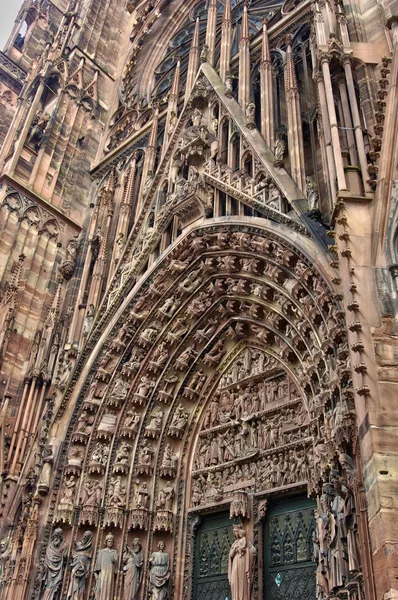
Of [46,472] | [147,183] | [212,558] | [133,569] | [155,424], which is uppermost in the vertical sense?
[147,183]

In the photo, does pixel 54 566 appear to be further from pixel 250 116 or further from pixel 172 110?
pixel 172 110

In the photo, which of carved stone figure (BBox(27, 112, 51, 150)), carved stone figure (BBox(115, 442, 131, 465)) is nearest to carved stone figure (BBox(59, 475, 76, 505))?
carved stone figure (BBox(115, 442, 131, 465))

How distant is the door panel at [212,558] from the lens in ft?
26.9

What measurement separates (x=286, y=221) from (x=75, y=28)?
1328 cm

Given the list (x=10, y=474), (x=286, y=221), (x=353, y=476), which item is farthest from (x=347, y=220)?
(x=10, y=474)

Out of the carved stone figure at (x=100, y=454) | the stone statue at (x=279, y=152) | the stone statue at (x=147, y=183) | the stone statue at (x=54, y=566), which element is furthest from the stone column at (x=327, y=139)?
the stone statue at (x=54, y=566)

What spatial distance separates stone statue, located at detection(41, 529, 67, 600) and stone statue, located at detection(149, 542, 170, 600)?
132cm

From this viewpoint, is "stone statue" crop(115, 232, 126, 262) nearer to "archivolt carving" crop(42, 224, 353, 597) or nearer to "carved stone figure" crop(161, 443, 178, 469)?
"archivolt carving" crop(42, 224, 353, 597)

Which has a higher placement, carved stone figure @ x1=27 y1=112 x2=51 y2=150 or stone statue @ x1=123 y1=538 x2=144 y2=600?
carved stone figure @ x1=27 y1=112 x2=51 y2=150

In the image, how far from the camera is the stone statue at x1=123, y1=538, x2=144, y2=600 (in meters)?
8.25

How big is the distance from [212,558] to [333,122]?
6.22 m

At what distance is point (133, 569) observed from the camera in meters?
8.41

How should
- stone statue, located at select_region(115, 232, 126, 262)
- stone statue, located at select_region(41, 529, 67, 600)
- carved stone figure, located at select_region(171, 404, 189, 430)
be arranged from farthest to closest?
stone statue, located at select_region(115, 232, 126, 262) → carved stone figure, located at select_region(171, 404, 189, 430) → stone statue, located at select_region(41, 529, 67, 600)

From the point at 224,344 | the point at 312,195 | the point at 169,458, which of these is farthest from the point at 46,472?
the point at 312,195
